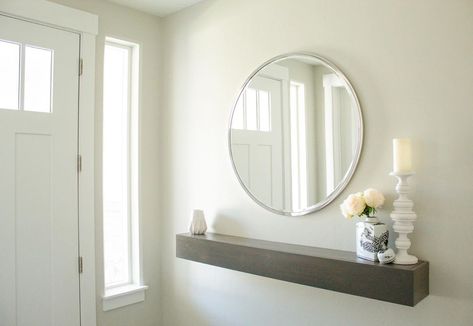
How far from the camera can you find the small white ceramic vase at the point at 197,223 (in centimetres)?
257

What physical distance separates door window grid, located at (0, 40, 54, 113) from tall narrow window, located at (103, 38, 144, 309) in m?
0.43

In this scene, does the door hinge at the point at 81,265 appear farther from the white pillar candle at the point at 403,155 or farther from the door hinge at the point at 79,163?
the white pillar candle at the point at 403,155

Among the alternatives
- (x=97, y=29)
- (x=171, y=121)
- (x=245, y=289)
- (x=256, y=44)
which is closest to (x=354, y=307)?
(x=245, y=289)

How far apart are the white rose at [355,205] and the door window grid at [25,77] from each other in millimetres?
1767

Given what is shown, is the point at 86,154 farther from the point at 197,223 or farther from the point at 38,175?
the point at 197,223

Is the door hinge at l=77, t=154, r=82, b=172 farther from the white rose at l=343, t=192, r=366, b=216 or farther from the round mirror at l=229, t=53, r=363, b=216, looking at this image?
the white rose at l=343, t=192, r=366, b=216

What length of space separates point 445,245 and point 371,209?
319 mm

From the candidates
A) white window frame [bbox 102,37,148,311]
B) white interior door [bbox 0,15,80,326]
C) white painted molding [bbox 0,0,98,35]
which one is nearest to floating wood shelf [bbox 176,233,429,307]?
white window frame [bbox 102,37,148,311]

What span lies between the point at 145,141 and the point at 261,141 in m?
0.95

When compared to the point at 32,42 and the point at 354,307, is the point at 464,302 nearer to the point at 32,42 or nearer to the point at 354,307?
the point at 354,307

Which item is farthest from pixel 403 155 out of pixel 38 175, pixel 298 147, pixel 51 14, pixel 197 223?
pixel 51 14

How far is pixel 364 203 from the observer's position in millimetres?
1812

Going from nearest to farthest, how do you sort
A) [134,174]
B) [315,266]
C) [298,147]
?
[315,266] → [298,147] → [134,174]

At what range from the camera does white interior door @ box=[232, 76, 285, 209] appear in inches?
90.2
